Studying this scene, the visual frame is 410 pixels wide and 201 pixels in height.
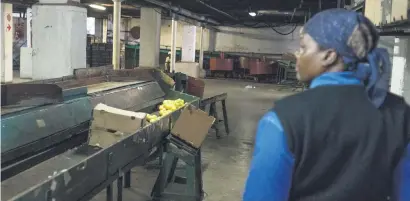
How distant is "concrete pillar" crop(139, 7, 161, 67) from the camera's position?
36.4ft

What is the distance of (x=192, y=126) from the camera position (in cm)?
365

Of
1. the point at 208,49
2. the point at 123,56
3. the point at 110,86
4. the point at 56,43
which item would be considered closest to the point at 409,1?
the point at 110,86

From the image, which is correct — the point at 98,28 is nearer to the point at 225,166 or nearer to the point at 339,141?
the point at 225,166

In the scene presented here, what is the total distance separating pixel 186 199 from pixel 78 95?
1.32m

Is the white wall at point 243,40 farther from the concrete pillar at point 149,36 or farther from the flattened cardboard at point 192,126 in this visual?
the flattened cardboard at point 192,126

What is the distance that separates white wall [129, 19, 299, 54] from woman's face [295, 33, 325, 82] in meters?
18.2

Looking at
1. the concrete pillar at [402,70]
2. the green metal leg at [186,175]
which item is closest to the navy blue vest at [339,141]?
the green metal leg at [186,175]

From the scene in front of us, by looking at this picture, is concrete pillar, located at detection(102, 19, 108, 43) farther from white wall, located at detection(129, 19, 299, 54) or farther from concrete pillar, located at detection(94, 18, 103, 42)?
white wall, located at detection(129, 19, 299, 54)

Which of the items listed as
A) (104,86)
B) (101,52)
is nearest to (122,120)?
(104,86)

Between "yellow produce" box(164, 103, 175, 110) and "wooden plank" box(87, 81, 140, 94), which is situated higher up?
"wooden plank" box(87, 81, 140, 94)

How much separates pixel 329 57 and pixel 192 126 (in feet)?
8.43

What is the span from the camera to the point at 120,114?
127 inches

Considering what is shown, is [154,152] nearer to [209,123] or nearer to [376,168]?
[209,123]

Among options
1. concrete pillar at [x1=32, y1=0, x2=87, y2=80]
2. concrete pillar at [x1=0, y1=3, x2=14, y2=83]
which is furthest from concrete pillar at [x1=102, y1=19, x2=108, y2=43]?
concrete pillar at [x1=32, y1=0, x2=87, y2=80]
